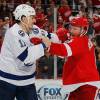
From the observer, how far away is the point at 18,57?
18.2 feet

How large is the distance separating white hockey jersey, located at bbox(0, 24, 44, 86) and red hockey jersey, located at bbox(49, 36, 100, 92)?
372 mm

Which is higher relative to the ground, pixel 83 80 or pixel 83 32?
pixel 83 32

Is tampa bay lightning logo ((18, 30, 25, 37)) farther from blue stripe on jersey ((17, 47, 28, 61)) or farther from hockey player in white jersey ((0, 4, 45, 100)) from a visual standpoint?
blue stripe on jersey ((17, 47, 28, 61))

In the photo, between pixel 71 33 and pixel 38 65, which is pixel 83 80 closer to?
pixel 71 33

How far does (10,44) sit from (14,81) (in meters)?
0.47

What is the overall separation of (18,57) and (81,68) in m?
0.72

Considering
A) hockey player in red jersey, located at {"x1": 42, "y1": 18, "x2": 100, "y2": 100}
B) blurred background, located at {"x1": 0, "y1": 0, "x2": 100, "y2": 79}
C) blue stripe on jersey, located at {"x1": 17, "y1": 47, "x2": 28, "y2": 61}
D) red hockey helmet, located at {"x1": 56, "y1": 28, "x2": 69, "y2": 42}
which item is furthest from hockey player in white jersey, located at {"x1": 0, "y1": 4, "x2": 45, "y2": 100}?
blurred background, located at {"x1": 0, "y1": 0, "x2": 100, "y2": 79}

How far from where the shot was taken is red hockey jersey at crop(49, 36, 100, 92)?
544 cm

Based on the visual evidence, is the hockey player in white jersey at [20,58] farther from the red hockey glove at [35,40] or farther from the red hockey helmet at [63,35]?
the red hockey helmet at [63,35]

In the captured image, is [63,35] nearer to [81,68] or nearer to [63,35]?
[63,35]

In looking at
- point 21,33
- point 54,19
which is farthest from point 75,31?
point 54,19

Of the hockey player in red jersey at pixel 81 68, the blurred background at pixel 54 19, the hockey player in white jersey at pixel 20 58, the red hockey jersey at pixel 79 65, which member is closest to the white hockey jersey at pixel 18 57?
the hockey player in white jersey at pixel 20 58

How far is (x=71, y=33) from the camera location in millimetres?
5633

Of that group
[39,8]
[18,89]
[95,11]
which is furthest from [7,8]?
[18,89]
